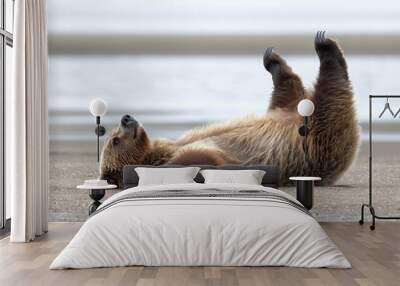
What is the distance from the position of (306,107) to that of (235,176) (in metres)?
1.33

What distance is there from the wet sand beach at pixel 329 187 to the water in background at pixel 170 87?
0.27m

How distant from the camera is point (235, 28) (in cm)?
795

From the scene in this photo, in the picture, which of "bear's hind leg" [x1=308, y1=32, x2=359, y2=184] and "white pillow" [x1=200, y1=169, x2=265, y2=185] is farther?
"bear's hind leg" [x1=308, y1=32, x2=359, y2=184]

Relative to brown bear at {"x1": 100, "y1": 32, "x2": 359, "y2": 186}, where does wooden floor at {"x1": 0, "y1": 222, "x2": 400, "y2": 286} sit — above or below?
below

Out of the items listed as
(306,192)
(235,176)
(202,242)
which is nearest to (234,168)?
(235,176)

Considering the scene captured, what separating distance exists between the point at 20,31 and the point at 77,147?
2079 millimetres

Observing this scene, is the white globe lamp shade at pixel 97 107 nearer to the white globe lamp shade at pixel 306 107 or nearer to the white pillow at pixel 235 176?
the white pillow at pixel 235 176

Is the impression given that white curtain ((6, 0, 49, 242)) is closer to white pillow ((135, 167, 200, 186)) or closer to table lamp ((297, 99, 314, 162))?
white pillow ((135, 167, 200, 186))

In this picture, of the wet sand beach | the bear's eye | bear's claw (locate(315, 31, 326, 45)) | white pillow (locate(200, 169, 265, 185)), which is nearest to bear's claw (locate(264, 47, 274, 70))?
bear's claw (locate(315, 31, 326, 45))

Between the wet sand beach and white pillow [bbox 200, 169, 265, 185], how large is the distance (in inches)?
Answer: 31.0

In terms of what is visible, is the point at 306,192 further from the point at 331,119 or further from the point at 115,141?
the point at 115,141

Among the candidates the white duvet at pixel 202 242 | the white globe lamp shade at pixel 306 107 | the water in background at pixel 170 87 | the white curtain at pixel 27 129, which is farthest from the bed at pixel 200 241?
the water in background at pixel 170 87

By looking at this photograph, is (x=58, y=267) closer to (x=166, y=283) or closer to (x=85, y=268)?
(x=85, y=268)

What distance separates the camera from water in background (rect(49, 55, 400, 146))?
7859 mm
